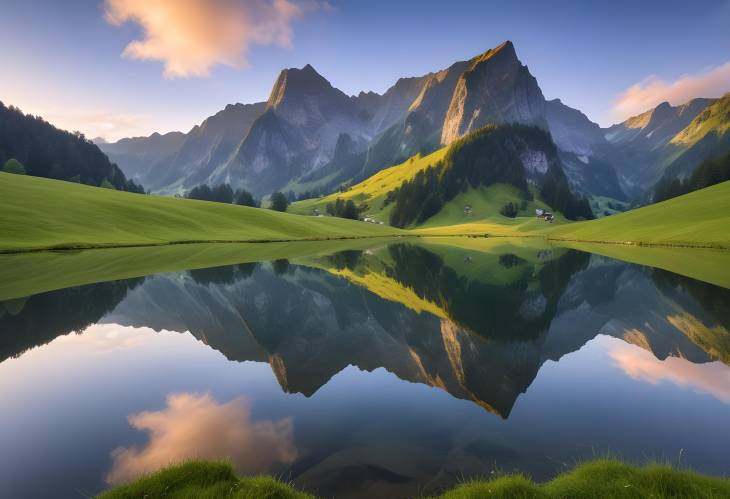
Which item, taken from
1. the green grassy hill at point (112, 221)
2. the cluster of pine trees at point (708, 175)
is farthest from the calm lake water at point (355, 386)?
the cluster of pine trees at point (708, 175)

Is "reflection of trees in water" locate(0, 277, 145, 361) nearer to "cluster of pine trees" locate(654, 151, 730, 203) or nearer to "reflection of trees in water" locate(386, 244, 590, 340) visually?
"reflection of trees in water" locate(386, 244, 590, 340)

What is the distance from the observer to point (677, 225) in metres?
85.5

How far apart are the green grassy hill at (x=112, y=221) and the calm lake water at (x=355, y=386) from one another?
38497mm

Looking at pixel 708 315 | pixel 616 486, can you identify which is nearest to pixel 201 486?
pixel 616 486

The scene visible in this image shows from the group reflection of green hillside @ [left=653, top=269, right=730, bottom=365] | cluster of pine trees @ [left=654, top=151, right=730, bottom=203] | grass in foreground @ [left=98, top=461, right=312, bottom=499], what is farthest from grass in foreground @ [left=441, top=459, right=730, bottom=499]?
cluster of pine trees @ [left=654, top=151, right=730, bottom=203]

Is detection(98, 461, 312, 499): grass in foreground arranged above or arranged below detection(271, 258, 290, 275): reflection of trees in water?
below

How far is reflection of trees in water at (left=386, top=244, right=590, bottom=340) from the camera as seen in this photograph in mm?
22828

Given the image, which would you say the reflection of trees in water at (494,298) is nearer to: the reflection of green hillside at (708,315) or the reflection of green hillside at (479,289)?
the reflection of green hillside at (479,289)

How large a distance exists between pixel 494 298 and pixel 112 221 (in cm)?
7439

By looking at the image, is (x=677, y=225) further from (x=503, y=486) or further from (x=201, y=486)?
(x=201, y=486)

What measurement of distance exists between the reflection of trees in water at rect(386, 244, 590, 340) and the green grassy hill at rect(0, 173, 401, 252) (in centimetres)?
4911

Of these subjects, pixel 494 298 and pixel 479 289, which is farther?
pixel 479 289

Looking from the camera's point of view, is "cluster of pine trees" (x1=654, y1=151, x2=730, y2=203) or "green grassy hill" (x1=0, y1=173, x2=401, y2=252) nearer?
"green grassy hill" (x1=0, y1=173, x2=401, y2=252)

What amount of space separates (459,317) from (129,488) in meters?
20.7
